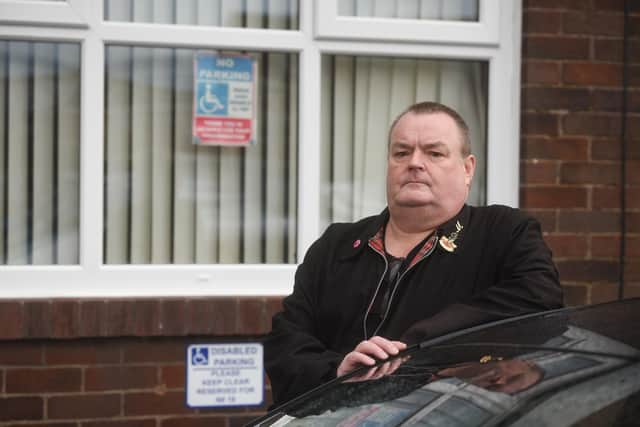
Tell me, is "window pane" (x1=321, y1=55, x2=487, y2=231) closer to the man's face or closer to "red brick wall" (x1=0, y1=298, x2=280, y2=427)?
"red brick wall" (x1=0, y1=298, x2=280, y2=427)

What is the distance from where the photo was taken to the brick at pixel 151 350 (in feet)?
14.2

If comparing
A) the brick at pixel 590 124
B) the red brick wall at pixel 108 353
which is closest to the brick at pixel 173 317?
the red brick wall at pixel 108 353

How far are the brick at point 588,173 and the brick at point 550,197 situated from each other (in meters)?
0.05

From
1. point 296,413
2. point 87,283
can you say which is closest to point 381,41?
point 87,283

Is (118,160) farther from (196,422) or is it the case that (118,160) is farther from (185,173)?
(196,422)

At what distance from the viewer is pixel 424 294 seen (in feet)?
8.57

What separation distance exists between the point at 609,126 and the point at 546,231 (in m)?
0.61

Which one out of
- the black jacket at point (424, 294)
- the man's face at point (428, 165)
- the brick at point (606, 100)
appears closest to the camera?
the black jacket at point (424, 294)

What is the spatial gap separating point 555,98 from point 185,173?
6.07ft

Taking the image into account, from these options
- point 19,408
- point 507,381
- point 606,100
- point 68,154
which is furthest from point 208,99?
point 507,381

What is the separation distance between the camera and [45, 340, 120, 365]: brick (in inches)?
169

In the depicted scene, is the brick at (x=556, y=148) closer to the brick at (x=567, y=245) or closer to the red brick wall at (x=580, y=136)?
the red brick wall at (x=580, y=136)

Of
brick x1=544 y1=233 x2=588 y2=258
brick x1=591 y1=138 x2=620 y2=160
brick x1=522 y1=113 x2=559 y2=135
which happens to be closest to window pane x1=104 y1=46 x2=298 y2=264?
brick x1=522 y1=113 x2=559 y2=135

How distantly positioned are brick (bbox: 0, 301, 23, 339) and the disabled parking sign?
115 centimetres
